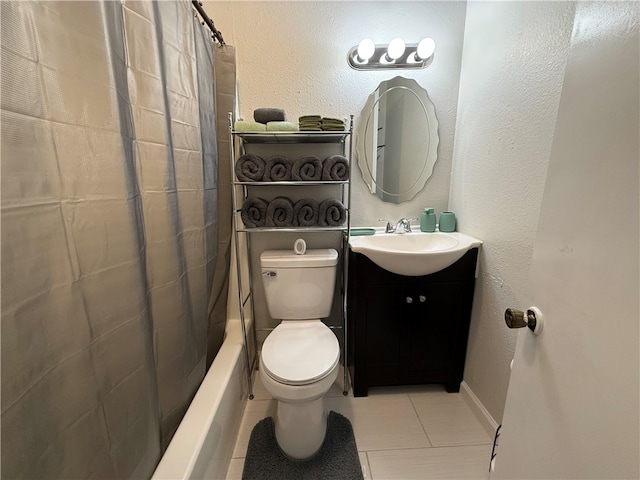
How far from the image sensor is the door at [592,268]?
1.40 feet

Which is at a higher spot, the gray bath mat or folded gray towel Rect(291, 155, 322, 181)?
folded gray towel Rect(291, 155, 322, 181)

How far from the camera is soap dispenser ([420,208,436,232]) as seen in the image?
1.67m

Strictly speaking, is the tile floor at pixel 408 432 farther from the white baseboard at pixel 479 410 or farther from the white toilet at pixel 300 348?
the white toilet at pixel 300 348

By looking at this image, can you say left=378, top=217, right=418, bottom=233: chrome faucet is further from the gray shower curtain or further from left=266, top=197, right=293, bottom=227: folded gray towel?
the gray shower curtain

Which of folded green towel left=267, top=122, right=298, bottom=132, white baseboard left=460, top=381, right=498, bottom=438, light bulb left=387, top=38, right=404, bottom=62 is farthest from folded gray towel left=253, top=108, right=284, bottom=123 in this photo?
white baseboard left=460, top=381, right=498, bottom=438

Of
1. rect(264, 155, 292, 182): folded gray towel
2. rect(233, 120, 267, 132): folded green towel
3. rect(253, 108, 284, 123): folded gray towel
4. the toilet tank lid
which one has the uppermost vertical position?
rect(253, 108, 284, 123): folded gray towel

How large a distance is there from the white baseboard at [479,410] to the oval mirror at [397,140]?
1.12m

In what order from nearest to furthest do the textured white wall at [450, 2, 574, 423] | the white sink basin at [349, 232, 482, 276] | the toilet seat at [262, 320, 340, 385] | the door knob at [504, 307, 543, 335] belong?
the door knob at [504, 307, 543, 335]
the textured white wall at [450, 2, 574, 423]
the toilet seat at [262, 320, 340, 385]
the white sink basin at [349, 232, 482, 276]

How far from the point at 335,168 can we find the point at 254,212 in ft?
1.54

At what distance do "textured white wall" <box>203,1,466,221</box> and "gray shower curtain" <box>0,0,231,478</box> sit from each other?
0.56 metres

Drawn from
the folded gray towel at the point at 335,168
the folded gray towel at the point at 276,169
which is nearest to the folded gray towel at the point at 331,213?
the folded gray towel at the point at 335,168

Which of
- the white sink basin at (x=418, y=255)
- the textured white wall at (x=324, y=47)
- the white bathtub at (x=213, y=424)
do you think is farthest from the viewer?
the textured white wall at (x=324, y=47)

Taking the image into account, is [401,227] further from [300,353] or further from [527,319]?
[527,319]

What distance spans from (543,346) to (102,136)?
1.08 metres
